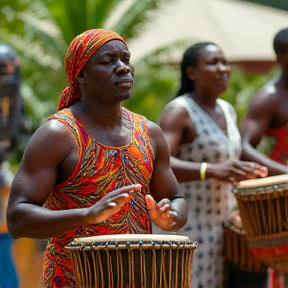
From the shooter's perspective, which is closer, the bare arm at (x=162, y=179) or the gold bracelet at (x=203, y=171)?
the bare arm at (x=162, y=179)

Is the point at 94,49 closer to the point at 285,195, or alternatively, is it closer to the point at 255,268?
the point at 285,195

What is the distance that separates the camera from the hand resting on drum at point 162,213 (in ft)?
13.1

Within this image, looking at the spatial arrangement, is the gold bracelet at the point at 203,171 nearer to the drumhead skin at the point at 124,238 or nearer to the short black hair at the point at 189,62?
the short black hair at the point at 189,62

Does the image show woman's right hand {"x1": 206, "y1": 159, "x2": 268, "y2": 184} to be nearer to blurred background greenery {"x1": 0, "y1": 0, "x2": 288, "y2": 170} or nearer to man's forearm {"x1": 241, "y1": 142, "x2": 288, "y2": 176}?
man's forearm {"x1": 241, "y1": 142, "x2": 288, "y2": 176}

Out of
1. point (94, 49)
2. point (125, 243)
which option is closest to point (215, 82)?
point (94, 49)

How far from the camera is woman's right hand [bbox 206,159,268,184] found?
19.4 feet

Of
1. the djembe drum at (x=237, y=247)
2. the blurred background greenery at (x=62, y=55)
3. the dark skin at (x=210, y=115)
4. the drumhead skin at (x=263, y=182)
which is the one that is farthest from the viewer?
the blurred background greenery at (x=62, y=55)

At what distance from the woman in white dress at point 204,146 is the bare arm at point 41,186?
229cm

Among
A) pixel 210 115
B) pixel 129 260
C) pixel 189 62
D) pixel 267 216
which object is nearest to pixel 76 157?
pixel 129 260

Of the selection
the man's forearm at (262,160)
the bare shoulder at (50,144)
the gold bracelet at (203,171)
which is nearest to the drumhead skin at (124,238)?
the bare shoulder at (50,144)

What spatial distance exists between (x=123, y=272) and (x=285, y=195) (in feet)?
7.80

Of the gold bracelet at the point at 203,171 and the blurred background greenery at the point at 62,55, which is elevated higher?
the blurred background greenery at the point at 62,55

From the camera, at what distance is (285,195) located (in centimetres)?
593

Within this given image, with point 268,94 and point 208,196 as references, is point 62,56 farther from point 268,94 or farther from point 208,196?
point 208,196
